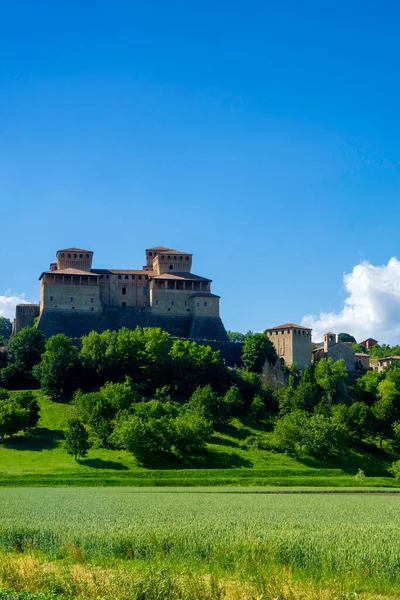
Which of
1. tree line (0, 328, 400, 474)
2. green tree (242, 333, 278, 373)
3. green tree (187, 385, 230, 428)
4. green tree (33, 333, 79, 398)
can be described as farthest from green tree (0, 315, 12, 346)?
green tree (187, 385, 230, 428)

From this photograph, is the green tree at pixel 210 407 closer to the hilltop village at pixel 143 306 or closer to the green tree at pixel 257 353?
the green tree at pixel 257 353

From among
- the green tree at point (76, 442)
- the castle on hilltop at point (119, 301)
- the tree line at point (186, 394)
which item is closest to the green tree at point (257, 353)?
the tree line at point (186, 394)

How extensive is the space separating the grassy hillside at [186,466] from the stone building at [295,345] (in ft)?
76.5

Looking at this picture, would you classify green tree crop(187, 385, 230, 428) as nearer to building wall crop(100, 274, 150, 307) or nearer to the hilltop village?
the hilltop village

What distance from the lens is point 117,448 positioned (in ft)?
218

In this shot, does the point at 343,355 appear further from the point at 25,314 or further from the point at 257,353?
the point at 25,314

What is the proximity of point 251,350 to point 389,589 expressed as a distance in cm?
7424

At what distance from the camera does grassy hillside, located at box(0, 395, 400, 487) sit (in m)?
56.8

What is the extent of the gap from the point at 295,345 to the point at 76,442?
41.2 metres

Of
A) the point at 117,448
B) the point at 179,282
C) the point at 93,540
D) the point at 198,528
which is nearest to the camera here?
the point at 93,540

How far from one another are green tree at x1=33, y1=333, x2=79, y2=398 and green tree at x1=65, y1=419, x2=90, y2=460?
1835 centimetres

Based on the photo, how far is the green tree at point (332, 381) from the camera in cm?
8644

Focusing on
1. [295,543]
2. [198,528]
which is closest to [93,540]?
[198,528]

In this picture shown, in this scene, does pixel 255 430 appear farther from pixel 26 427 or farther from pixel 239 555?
pixel 239 555
